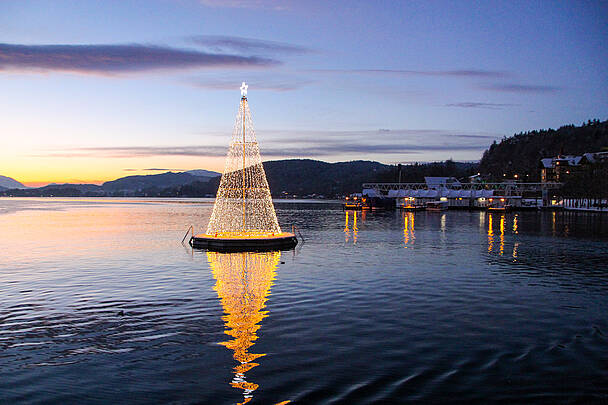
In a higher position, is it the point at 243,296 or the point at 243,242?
the point at 243,242

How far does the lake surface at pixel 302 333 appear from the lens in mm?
12555

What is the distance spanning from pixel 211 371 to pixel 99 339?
16.9ft

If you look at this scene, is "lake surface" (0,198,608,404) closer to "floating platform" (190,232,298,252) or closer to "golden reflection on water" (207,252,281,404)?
"golden reflection on water" (207,252,281,404)

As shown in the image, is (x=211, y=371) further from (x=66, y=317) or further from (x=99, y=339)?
(x=66, y=317)

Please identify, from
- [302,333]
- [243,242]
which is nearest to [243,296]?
[302,333]

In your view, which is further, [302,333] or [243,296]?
[243,296]

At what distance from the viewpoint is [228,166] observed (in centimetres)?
4231

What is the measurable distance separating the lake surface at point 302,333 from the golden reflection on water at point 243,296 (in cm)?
9

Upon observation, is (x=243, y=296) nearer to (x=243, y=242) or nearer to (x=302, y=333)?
(x=302, y=333)

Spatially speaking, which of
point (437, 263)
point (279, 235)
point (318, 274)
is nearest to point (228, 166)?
point (279, 235)

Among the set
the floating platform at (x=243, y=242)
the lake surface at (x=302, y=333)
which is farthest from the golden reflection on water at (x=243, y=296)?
the floating platform at (x=243, y=242)

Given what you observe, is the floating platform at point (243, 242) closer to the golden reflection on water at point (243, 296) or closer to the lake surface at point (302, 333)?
the golden reflection on water at point (243, 296)

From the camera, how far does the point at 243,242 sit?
1672 inches

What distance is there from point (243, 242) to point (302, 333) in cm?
2563
